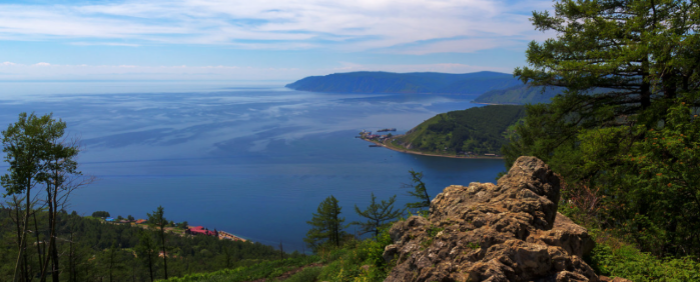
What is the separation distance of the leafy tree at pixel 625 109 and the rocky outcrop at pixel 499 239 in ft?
9.30

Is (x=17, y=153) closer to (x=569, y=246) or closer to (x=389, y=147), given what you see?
(x=569, y=246)

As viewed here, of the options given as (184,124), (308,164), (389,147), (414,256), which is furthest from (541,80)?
(184,124)

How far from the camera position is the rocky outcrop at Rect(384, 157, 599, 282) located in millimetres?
4625

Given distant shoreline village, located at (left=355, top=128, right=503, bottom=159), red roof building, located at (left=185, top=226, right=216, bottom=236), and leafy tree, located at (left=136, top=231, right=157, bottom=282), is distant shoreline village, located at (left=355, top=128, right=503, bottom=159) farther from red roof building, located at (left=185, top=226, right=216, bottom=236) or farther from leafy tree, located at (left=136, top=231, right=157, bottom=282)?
leafy tree, located at (left=136, top=231, right=157, bottom=282)

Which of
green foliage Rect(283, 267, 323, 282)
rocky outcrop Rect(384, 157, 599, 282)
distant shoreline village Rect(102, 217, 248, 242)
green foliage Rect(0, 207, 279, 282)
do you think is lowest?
distant shoreline village Rect(102, 217, 248, 242)

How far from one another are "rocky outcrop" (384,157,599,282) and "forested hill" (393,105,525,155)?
377 feet

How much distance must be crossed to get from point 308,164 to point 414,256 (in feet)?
310

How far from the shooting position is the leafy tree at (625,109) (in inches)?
295

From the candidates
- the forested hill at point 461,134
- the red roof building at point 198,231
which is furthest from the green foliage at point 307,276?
the forested hill at point 461,134

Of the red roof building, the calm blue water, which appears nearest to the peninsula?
the calm blue water

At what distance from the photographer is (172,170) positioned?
3772 inches

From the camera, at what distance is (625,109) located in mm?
11500

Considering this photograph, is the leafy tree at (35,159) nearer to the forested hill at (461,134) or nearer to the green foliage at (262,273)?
the green foliage at (262,273)

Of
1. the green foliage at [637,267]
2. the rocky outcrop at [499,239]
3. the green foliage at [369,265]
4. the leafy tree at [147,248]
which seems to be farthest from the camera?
the leafy tree at [147,248]
